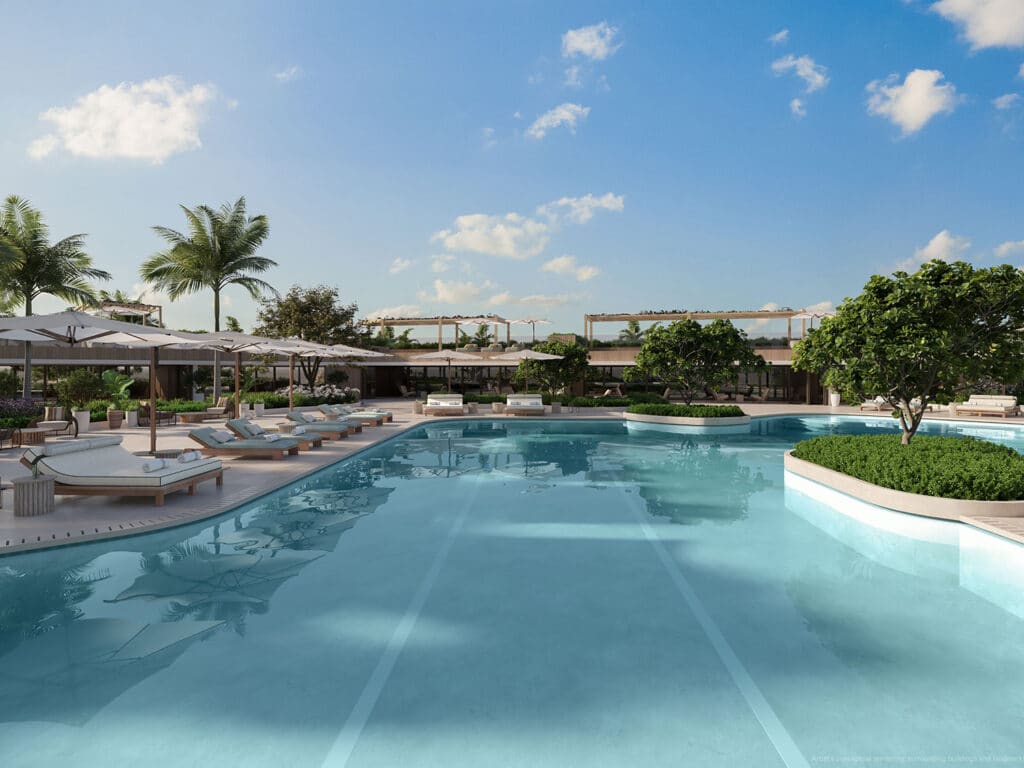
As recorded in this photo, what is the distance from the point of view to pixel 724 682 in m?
4.00

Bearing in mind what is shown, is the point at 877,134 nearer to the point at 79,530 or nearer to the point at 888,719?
the point at 888,719

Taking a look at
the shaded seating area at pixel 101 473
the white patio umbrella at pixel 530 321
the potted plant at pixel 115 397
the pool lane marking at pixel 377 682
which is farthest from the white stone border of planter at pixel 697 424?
the potted plant at pixel 115 397

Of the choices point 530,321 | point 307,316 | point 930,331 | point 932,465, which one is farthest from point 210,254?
point 932,465

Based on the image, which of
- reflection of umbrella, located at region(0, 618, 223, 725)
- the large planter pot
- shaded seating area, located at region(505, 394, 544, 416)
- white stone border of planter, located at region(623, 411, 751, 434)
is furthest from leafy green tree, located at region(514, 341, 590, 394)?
reflection of umbrella, located at region(0, 618, 223, 725)

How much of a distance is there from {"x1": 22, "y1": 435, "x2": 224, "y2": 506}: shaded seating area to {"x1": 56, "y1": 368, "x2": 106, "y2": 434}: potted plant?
9.61 meters

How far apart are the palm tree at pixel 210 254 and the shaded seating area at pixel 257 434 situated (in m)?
13.5

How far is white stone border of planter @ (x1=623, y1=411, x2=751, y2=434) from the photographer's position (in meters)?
19.5

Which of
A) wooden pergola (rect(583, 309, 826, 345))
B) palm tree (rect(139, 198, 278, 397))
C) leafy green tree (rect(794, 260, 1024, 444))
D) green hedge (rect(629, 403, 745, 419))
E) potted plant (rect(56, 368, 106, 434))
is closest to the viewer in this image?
leafy green tree (rect(794, 260, 1024, 444))

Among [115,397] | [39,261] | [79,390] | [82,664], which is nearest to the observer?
[82,664]

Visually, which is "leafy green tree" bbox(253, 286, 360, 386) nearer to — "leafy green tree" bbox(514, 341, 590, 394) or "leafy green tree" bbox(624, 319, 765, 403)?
"leafy green tree" bbox(514, 341, 590, 394)

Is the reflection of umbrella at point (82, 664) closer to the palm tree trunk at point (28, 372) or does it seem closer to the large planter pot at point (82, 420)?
the palm tree trunk at point (28, 372)

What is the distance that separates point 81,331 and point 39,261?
14.9 meters

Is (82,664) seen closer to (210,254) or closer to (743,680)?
(743,680)

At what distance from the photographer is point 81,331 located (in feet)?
36.1
